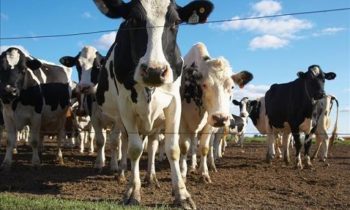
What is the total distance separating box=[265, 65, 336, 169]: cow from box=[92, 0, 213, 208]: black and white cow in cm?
763

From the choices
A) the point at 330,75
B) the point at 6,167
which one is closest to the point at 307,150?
the point at 330,75

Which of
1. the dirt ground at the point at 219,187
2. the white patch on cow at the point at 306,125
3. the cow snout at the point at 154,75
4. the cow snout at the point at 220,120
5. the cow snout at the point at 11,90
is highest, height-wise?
the cow snout at the point at 11,90

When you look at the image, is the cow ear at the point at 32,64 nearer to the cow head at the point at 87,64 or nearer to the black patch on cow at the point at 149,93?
the cow head at the point at 87,64

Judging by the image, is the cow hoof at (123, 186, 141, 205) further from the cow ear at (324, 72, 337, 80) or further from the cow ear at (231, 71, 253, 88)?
the cow ear at (324, 72, 337, 80)

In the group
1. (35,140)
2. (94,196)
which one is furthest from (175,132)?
(35,140)

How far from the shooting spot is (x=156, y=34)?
678 centimetres

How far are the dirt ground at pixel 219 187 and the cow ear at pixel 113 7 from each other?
2.89 meters

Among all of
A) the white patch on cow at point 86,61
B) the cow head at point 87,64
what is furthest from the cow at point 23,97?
the white patch on cow at point 86,61

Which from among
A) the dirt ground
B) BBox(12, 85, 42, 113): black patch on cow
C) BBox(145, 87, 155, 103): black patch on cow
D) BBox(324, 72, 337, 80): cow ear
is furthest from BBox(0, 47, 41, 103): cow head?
BBox(324, 72, 337, 80): cow ear

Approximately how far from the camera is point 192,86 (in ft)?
32.1

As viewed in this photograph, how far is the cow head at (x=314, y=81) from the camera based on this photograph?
1492 cm

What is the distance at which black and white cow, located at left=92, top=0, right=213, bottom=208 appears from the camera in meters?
6.88

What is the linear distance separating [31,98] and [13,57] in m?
1.07

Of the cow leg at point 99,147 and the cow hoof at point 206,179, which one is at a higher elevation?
the cow leg at point 99,147
